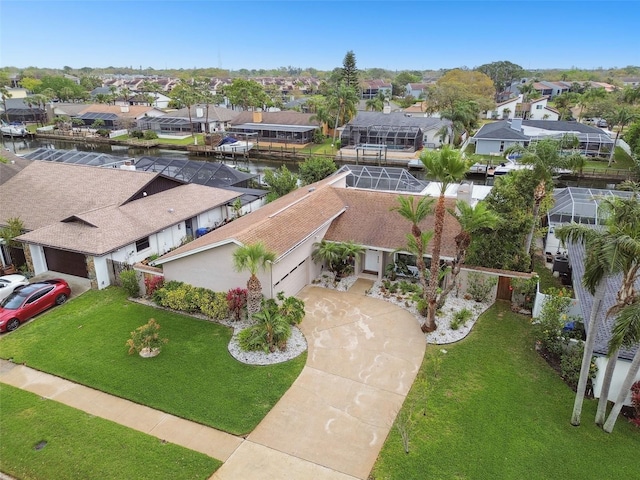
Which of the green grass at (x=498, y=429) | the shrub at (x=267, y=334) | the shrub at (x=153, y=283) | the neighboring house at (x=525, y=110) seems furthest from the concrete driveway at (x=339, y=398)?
the neighboring house at (x=525, y=110)

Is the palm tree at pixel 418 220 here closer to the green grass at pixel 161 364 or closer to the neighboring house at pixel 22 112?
the green grass at pixel 161 364

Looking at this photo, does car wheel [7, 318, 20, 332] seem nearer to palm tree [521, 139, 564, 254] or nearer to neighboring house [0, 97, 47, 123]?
palm tree [521, 139, 564, 254]

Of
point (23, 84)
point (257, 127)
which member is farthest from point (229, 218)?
point (23, 84)

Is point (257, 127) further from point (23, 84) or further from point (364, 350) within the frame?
point (23, 84)

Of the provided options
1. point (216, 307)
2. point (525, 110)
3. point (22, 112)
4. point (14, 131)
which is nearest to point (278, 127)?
point (14, 131)

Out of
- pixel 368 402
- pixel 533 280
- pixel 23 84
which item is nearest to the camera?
pixel 368 402

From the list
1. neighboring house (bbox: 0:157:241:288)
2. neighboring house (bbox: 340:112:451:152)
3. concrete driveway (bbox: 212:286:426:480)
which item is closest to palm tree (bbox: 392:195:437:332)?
concrete driveway (bbox: 212:286:426:480)

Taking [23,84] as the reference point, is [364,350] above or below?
below
